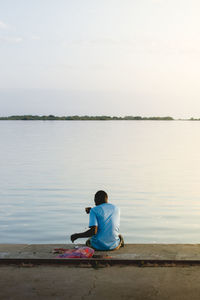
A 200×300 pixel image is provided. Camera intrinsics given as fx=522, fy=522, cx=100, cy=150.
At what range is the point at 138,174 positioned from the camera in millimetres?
29828

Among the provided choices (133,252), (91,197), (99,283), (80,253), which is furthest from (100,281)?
(91,197)

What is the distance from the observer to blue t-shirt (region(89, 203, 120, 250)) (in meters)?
8.49

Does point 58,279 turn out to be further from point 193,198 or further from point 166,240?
point 193,198

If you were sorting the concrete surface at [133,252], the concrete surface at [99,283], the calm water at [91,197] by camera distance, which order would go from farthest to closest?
the calm water at [91,197]
the concrete surface at [133,252]
the concrete surface at [99,283]

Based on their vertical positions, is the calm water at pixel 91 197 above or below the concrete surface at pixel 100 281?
below

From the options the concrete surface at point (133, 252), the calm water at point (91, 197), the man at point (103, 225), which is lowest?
the calm water at point (91, 197)

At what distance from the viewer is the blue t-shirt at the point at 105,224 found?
27.9 ft

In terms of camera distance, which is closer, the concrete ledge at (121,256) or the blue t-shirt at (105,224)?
the concrete ledge at (121,256)

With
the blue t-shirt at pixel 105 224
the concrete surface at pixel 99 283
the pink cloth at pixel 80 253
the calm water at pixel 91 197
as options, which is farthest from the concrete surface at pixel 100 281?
the calm water at pixel 91 197

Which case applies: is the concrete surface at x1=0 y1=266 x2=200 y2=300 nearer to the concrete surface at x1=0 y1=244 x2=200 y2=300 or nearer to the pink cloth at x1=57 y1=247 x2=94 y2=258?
the concrete surface at x1=0 y1=244 x2=200 y2=300

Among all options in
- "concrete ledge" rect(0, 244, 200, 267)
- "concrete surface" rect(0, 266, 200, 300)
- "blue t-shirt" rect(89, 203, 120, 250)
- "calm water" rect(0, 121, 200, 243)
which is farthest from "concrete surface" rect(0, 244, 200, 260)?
"calm water" rect(0, 121, 200, 243)

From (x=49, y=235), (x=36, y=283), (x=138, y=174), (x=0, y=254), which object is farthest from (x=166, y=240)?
(x=138, y=174)

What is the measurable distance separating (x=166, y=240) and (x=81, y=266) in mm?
7008

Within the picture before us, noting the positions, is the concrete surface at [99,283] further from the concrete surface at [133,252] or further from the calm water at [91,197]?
the calm water at [91,197]
